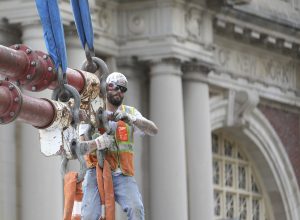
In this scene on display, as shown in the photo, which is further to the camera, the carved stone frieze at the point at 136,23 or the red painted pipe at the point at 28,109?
the carved stone frieze at the point at 136,23

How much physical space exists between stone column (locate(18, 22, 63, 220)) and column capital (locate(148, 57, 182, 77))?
358 centimetres

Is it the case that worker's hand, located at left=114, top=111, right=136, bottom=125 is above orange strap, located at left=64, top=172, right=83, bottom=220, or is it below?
above

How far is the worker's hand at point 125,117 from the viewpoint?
42.0ft

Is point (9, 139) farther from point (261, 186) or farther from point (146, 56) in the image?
point (261, 186)

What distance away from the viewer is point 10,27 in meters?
25.9

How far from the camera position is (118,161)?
42.4 feet

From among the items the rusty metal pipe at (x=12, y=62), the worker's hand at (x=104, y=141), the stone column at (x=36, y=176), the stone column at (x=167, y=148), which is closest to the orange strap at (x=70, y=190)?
the worker's hand at (x=104, y=141)

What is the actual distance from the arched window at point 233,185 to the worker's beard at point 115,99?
→ 1948 centimetres

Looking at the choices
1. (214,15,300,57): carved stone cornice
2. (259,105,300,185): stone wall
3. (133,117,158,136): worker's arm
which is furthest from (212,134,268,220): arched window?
(133,117,158,136): worker's arm

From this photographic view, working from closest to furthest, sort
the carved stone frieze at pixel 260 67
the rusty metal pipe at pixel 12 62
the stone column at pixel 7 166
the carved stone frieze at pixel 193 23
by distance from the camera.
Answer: the rusty metal pipe at pixel 12 62
the stone column at pixel 7 166
the carved stone frieze at pixel 193 23
the carved stone frieze at pixel 260 67

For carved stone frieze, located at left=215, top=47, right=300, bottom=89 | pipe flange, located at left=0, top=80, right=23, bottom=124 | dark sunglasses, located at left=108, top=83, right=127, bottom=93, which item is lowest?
pipe flange, located at left=0, top=80, right=23, bottom=124

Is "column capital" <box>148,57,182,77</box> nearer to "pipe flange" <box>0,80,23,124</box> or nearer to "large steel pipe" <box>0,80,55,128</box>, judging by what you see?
"large steel pipe" <box>0,80,55,128</box>

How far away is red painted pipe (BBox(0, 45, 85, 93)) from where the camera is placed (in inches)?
444

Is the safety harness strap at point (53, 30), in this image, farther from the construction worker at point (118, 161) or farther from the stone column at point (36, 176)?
the stone column at point (36, 176)
